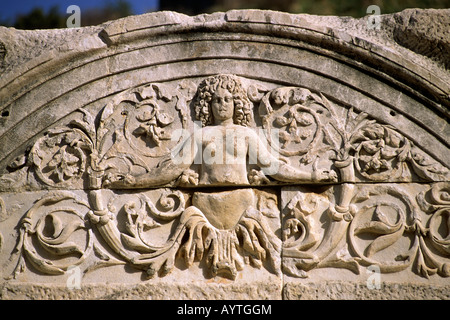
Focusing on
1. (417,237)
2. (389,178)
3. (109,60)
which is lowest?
(417,237)

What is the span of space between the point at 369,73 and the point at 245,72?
0.80 metres

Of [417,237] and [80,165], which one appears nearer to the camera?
[417,237]

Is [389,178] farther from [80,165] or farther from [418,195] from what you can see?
[80,165]

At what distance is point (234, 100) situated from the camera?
4.50m

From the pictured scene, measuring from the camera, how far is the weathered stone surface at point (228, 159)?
4246 mm

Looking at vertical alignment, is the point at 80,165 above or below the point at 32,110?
below

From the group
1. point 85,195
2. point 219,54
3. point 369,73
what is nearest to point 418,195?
point 369,73

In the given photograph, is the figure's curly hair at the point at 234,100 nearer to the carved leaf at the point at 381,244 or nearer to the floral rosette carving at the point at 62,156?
the floral rosette carving at the point at 62,156

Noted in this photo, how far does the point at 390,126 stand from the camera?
14.4 ft

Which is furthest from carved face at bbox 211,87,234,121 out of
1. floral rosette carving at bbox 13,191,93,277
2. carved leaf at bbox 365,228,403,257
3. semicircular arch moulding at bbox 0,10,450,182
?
carved leaf at bbox 365,228,403,257

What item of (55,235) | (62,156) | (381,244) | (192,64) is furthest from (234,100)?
(55,235)

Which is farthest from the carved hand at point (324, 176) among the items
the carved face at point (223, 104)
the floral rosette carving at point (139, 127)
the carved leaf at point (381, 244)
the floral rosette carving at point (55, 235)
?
the floral rosette carving at point (55, 235)

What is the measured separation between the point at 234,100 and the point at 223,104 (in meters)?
0.08

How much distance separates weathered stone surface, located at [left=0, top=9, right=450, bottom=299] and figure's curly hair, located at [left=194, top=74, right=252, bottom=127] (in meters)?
0.01
